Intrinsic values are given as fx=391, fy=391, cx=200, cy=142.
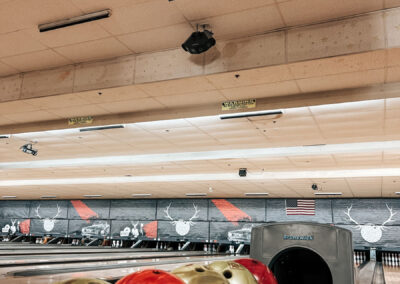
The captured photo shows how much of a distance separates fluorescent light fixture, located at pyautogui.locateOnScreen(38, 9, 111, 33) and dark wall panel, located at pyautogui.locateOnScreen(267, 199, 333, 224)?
10.0 metres

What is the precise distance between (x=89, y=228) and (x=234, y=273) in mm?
15517

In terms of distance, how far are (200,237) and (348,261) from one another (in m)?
12.5

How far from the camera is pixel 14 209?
57.8 feet

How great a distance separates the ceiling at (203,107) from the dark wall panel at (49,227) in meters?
5.93

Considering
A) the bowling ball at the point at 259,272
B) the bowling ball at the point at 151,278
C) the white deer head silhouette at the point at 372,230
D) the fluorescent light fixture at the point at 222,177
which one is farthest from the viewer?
the white deer head silhouette at the point at 372,230

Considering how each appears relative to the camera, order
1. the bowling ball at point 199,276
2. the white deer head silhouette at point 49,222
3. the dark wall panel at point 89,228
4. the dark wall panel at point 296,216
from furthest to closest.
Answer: the white deer head silhouette at point 49,222, the dark wall panel at point 89,228, the dark wall panel at point 296,216, the bowling ball at point 199,276

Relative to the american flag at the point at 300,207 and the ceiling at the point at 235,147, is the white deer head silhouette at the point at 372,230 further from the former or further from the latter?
the american flag at the point at 300,207

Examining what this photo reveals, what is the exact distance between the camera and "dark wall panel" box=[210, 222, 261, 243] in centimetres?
1305

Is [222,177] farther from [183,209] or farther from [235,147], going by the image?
[183,209]

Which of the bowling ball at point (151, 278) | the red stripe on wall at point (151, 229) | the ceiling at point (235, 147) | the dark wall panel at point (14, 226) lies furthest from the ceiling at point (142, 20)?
the dark wall panel at point (14, 226)

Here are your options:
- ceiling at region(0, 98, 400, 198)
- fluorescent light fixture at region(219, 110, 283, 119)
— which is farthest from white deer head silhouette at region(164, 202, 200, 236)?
fluorescent light fixture at region(219, 110, 283, 119)

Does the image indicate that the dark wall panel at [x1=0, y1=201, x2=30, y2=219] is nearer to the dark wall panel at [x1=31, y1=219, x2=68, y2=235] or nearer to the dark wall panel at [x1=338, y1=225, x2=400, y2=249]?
the dark wall panel at [x1=31, y1=219, x2=68, y2=235]

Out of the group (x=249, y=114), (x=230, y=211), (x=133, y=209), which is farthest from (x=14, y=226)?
(x=249, y=114)

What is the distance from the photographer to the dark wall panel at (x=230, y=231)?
514 inches
